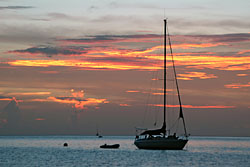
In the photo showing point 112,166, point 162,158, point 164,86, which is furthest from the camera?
point 164,86

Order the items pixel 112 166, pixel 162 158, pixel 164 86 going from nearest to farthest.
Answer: pixel 112 166, pixel 162 158, pixel 164 86

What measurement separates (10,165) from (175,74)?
4360 cm

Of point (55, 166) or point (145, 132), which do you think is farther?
point (145, 132)

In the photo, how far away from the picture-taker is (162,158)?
93750 mm

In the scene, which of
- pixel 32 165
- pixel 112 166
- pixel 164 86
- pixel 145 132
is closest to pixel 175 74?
pixel 164 86

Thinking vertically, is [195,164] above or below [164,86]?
below

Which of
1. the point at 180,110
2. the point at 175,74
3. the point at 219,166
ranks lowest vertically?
the point at 219,166

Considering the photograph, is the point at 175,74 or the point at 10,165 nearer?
the point at 10,165

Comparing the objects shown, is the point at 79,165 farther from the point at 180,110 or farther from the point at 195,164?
the point at 180,110

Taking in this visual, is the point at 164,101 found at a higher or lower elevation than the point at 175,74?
lower

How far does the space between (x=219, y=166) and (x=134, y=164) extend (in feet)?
50.7

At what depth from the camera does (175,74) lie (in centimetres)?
10375

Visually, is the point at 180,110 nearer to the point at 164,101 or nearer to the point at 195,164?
the point at 164,101

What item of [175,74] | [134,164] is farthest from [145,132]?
[134,164]
